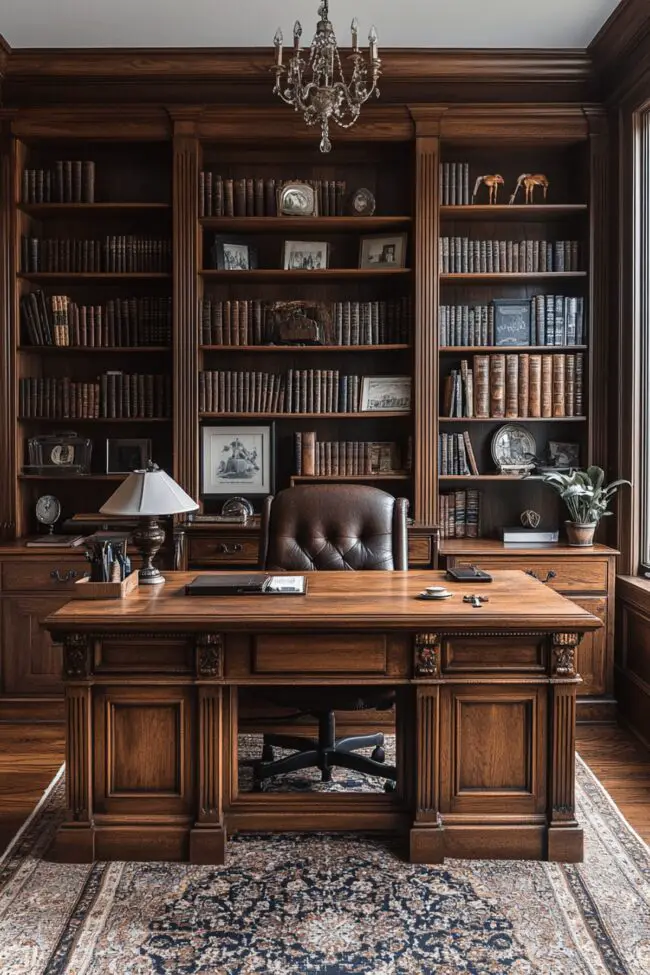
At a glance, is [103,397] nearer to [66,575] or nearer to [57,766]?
[66,575]

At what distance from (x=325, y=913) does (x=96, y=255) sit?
325 cm

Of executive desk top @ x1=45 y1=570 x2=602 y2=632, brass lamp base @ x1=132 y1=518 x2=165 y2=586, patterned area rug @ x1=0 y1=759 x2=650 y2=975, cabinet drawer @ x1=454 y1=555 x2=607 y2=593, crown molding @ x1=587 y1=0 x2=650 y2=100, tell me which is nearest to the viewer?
patterned area rug @ x1=0 y1=759 x2=650 y2=975

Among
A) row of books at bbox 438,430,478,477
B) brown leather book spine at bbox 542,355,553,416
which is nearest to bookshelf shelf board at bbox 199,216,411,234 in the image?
brown leather book spine at bbox 542,355,553,416

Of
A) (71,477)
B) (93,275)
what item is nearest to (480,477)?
(71,477)

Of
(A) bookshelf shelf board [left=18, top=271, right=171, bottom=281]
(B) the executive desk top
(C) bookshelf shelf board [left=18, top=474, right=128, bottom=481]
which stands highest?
(A) bookshelf shelf board [left=18, top=271, right=171, bottom=281]

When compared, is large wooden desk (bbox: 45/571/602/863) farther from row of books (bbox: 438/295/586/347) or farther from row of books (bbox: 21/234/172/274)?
row of books (bbox: 21/234/172/274)

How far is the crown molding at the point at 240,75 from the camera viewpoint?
412cm

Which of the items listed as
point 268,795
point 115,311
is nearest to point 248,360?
point 115,311

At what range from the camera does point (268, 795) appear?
2.69m

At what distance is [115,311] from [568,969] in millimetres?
3468

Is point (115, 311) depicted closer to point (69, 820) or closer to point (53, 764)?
point (53, 764)

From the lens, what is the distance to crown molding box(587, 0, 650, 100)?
361 cm

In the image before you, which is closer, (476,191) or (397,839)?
(397,839)

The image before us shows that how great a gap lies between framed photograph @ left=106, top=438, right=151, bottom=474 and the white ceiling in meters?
1.94
